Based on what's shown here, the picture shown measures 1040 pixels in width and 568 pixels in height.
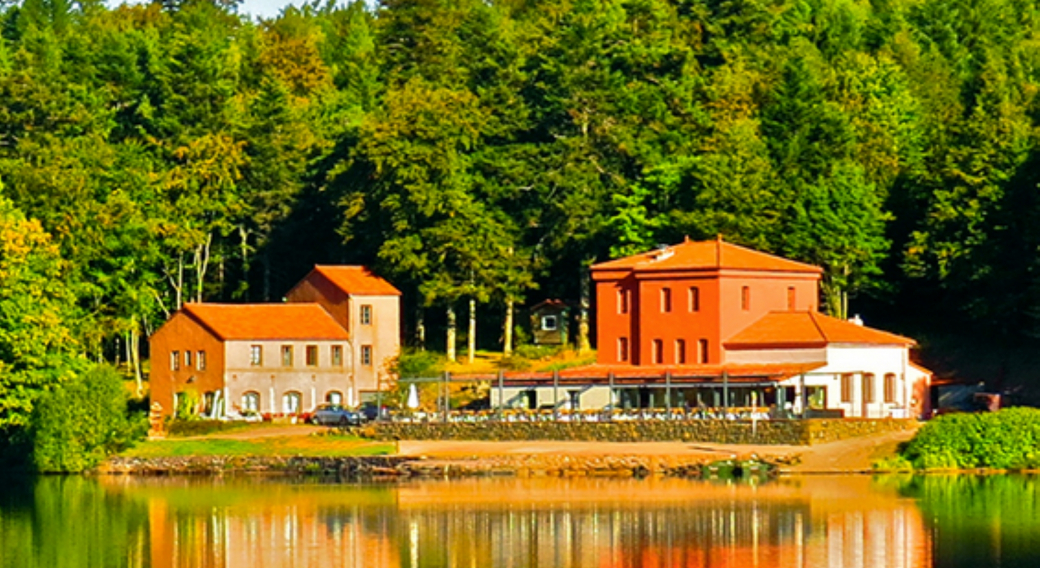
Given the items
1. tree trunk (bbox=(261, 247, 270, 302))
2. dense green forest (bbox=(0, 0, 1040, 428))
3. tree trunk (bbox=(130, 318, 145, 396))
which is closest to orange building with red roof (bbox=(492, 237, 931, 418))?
dense green forest (bbox=(0, 0, 1040, 428))

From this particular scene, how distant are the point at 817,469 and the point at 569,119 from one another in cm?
3576

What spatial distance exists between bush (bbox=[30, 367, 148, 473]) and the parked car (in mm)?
10261

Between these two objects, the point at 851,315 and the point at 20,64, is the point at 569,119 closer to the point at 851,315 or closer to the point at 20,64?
the point at 851,315

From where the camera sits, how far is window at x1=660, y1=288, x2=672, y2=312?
340ft

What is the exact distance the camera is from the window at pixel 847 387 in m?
97.4

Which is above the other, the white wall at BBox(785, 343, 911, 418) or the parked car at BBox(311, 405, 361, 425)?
the white wall at BBox(785, 343, 911, 418)

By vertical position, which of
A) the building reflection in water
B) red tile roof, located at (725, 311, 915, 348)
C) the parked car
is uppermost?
red tile roof, located at (725, 311, 915, 348)

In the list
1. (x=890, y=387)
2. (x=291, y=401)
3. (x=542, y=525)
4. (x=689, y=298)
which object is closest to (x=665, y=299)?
(x=689, y=298)

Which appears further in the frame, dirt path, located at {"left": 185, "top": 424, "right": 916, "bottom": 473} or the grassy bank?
dirt path, located at {"left": 185, "top": 424, "right": 916, "bottom": 473}

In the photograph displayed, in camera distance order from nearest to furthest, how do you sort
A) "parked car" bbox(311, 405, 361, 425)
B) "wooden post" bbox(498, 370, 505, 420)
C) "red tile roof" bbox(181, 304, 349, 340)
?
"wooden post" bbox(498, 370, 505, 420) → "parked car" bbox(311, 405, 361, 425) → "red tile roof" bbox(181, 304, 349, 340)

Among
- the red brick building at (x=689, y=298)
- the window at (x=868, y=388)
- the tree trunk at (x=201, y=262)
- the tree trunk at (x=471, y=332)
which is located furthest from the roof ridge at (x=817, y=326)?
the tree trunk at (x=201, y=262)

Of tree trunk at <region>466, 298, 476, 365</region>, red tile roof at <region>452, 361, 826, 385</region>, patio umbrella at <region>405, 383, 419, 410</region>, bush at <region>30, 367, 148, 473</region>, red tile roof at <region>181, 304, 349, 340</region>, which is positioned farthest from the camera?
tree trunk at <region>466, 298, 476, 365</region>

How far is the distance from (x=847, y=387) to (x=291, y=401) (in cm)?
2538

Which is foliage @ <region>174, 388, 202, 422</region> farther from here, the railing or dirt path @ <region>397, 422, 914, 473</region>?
dirt path @ <region>397, 422, 914, 473</region>
